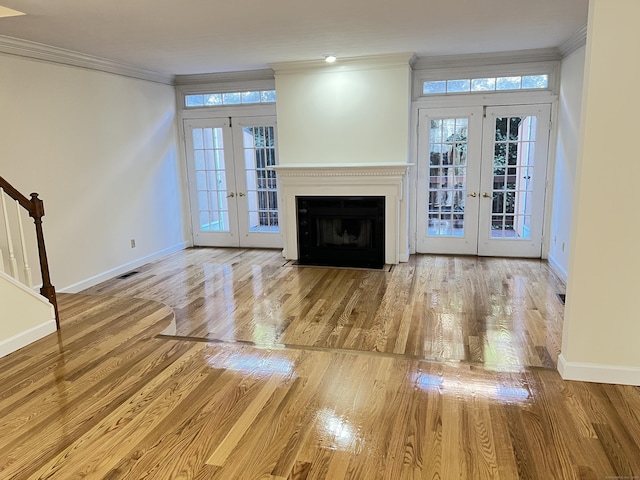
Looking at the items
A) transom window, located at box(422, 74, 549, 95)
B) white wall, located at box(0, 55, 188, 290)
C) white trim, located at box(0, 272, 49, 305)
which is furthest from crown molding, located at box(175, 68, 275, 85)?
white trim, located at box(0, 272, 49, 305)

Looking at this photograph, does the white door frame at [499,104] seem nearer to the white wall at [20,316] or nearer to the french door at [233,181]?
the french door at [233,181]

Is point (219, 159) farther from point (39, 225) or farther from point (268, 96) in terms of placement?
point (39, 225)

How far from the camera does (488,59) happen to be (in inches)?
227

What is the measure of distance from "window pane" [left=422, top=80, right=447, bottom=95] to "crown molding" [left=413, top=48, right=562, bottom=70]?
207mm

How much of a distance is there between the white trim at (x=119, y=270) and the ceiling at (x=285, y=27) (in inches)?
100

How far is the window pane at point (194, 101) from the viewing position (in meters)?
6.94

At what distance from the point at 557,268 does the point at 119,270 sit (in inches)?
215

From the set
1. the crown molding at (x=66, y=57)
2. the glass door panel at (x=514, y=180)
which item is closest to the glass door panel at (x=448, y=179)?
the glass door panel at (x=514, y=180)

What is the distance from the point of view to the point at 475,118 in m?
5.99

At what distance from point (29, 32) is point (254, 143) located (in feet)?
10.6

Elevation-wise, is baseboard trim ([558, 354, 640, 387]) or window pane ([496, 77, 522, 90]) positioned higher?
window pane ([496, 77, 522, 90])

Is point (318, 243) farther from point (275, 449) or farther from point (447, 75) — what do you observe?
point (275, 449)

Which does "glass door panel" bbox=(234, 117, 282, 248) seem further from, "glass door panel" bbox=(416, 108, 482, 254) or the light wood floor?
the light wood floor

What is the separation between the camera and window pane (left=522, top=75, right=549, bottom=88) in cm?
575
